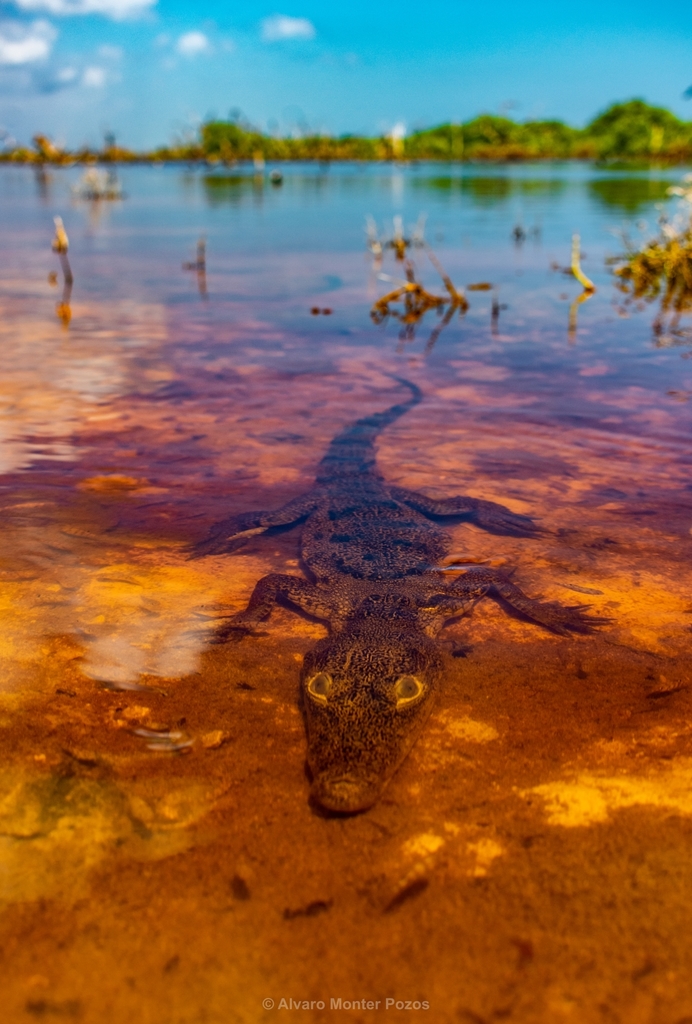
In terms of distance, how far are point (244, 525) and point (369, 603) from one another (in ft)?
4.79

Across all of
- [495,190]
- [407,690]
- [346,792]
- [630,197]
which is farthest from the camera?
[495,190]

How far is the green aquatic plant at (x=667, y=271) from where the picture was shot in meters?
12.2

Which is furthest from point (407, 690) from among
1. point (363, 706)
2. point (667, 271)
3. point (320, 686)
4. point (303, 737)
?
point (667, 271)

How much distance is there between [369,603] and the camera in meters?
3.71

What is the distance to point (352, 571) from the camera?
4039mm

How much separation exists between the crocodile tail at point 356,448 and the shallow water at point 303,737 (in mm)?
179

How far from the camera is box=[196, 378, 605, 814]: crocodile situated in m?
2.73

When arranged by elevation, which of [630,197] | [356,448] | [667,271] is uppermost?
[630,197]

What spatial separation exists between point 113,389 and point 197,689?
19.1 ft

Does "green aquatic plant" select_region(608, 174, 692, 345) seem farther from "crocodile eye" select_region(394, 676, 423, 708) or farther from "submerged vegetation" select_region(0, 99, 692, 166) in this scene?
"submerged vegetation" select_region(0, 99, 692, 166)

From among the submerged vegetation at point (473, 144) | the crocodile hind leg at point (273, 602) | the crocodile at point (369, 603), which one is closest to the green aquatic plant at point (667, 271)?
the crocodile at point (369, 603)

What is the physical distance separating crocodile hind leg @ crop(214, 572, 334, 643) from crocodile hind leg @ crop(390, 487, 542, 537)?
57.9 inches

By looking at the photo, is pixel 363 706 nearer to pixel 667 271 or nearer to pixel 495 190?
pixel 667 271

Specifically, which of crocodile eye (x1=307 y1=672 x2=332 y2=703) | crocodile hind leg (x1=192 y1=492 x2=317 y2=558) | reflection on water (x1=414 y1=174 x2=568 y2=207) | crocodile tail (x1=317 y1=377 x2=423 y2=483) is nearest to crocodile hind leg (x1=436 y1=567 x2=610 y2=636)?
crocodile eye (x1=307 y1=672 x2=332 y2=703)
